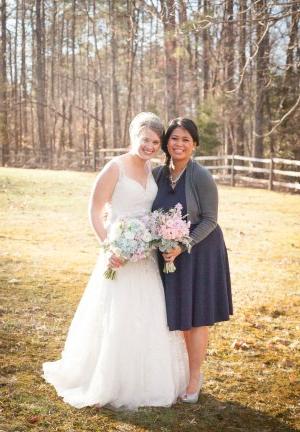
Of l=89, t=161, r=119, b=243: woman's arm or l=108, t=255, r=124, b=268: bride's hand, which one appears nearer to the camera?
l=108, t=255, r=124, b=268: bride's hand

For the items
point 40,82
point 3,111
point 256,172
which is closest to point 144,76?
point 40,82

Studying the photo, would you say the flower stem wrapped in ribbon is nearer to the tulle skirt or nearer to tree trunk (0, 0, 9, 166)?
the tulle skirt

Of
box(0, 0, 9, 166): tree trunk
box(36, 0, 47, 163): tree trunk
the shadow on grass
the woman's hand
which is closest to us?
the shadow on grass

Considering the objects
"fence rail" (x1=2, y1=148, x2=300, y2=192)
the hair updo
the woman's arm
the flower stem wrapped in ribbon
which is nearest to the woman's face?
the hair updo

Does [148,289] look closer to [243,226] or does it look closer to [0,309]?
[0,309]

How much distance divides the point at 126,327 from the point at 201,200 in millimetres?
1079

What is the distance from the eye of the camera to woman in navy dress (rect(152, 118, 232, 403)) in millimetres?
3953

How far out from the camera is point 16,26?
35906mm

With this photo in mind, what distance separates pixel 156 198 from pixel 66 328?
2129 mm

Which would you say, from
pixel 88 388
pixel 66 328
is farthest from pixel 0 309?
pixel 88 388

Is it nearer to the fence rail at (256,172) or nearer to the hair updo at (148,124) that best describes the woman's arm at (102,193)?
the hair updo at (148,124)

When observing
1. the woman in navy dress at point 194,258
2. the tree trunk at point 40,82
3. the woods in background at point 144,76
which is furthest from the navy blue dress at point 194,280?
the tree trunk at point 40,82

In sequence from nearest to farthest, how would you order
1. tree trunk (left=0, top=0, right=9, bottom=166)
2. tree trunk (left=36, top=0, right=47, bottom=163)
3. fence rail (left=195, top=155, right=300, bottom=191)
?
fence rail (left=195, top=155, right=300, bottom=191) < tree trunk (left=0, top=0, right=9, bottom=166) < tree trunk (left=36, top=0, right=47, bottom=163)

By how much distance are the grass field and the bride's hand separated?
1031 millimetres
